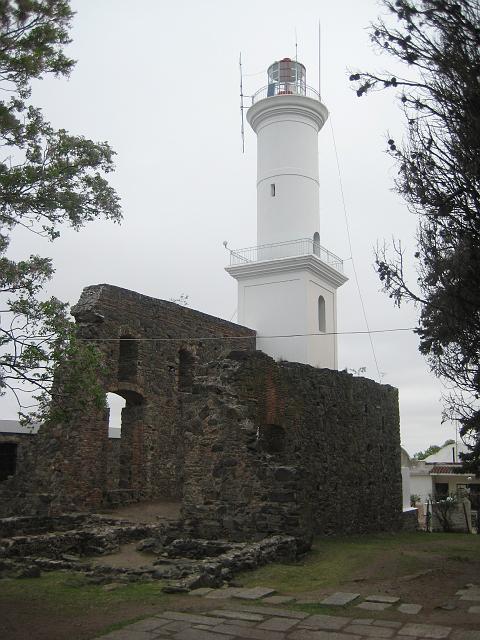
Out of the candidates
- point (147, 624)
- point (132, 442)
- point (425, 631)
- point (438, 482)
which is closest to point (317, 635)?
point (425, 631)

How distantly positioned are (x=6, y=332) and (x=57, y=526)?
7.78m

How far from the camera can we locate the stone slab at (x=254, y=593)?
8.09m

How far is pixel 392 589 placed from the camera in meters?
8.73

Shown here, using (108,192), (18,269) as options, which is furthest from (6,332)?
(108,192)

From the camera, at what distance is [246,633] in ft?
21.4

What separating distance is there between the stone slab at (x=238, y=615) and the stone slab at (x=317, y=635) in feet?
1.92

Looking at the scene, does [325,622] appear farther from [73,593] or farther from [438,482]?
[438,482]

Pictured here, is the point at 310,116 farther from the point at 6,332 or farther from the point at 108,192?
the point at 6,332

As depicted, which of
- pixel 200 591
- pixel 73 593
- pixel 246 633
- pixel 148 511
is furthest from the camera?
pixel 148 511

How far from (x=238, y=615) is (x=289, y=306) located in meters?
19.3

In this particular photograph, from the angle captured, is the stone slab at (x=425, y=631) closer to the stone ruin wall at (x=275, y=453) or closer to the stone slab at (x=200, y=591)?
the stone slab at (x=200, y=591)

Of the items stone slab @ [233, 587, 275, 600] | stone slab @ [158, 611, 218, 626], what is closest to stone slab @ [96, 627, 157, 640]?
stone slab @ [158, 611, 218, 626]

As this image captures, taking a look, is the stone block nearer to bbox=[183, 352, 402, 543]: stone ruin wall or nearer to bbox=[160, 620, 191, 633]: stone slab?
bbox=[160, 620, 191, 633]: stone slab

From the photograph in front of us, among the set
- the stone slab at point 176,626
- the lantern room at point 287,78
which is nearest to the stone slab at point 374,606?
the stone slab at point 176,626
